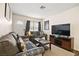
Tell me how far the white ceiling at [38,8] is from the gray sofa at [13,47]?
1.54 ft

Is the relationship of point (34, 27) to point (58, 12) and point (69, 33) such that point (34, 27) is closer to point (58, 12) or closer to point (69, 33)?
point (58, 12)

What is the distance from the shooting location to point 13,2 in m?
1.66

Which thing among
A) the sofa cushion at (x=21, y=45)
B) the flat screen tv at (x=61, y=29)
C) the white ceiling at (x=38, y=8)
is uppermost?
the white ceiling at (x=38, y=8)

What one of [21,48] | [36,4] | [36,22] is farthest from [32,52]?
[36,4]

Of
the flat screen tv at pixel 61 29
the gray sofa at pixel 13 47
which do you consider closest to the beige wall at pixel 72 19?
the flat screen tv at pixel 61 29

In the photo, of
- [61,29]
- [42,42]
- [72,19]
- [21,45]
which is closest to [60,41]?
[61,29]

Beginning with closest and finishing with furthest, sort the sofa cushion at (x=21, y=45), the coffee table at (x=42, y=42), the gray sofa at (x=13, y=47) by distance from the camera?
the gray sofa at (x=13, y=47)
the sofa cushion at (x=21, y=45)
the coffee table at (x=42, y=42)

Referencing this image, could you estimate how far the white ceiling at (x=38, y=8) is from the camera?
1.71 metres

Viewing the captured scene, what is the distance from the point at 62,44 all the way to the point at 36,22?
0.71 meters

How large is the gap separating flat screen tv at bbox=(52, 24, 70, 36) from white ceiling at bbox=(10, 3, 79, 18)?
12.2 inches

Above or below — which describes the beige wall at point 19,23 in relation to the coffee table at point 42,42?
above

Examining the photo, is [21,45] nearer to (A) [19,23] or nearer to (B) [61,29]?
(A) [19,23]

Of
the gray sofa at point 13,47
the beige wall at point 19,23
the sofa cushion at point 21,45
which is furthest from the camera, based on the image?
the beige wall at point 19,23

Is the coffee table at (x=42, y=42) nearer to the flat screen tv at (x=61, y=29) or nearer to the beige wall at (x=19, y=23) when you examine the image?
the flat screen tv at (x=61, y=29)
